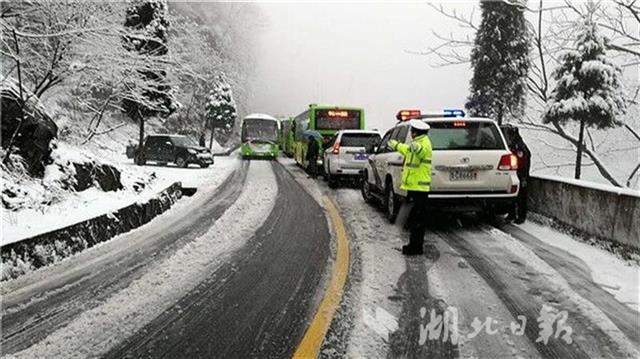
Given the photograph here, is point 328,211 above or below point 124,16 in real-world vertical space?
below

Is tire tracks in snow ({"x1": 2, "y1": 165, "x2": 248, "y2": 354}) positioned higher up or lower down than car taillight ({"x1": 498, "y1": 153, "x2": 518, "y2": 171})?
lower down

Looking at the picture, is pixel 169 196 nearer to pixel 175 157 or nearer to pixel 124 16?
pixel 124 16

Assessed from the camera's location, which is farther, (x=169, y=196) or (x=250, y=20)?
(x=250, y=20)

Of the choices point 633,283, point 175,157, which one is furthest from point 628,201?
point 175,157

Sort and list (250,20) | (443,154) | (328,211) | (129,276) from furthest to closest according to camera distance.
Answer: (250,20) → (328,211) → (443,154) → (129,276)

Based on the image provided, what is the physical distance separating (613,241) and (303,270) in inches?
174

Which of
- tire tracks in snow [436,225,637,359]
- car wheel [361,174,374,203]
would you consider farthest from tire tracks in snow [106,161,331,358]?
car wheel [361,174,374,203]

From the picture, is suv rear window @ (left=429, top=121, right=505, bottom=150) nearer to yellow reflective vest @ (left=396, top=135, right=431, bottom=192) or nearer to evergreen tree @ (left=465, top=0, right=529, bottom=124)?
yellow reflective vest @ (left=396, top=135, right=431, bottom=192)

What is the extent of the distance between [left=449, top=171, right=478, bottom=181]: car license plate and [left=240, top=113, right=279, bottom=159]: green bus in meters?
27.7

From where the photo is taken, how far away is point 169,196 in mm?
11008

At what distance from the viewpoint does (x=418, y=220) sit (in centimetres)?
656

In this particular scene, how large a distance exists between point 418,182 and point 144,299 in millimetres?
3754

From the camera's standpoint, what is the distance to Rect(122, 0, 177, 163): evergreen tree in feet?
48.3

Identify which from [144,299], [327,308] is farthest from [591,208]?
[144,299]
